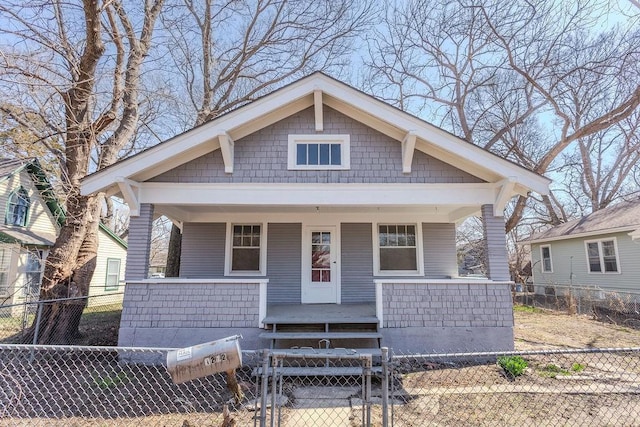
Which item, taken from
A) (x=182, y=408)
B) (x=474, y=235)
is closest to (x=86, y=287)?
(x=182, y=408)

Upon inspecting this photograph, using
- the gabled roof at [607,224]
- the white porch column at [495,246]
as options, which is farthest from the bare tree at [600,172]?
the white porch column at [495,246]

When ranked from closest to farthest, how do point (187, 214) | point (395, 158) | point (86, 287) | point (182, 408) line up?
point (182, 408) < point (395, 158) < point (86, 287) < point (187, 214)

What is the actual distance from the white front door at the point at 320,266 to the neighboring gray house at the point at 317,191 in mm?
1054

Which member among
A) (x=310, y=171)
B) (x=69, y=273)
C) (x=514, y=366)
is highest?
(x=310, y=171)

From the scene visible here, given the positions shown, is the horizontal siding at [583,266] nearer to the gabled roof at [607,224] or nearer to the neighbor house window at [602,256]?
the neighbor house window at [602,256]

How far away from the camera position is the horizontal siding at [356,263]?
347 inches

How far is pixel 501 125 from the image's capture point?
51.1 ft

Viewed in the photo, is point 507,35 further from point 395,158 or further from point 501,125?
point 395,158

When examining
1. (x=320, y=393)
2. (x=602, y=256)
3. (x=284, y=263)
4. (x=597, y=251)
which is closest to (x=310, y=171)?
(x=284, y=263)

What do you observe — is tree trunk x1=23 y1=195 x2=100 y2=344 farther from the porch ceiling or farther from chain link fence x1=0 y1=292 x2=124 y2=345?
the porch ceiling

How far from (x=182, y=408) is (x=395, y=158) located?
543cm

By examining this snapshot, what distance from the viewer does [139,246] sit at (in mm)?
6574

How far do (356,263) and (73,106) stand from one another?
702 cm

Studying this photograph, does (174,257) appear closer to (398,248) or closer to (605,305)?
(398,248)
